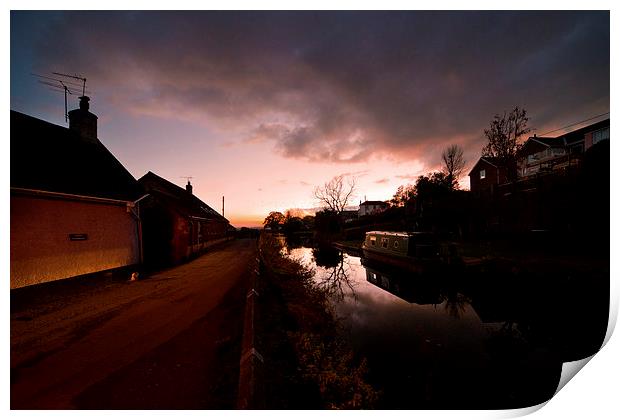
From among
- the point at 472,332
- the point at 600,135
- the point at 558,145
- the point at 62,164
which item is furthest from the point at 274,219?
the point at 472,332

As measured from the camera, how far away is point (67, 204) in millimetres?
7375

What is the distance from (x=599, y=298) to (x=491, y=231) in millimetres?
9695

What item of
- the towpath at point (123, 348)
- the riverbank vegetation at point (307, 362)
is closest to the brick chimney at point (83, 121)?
the towpath at point (123, 348)

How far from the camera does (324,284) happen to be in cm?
1331

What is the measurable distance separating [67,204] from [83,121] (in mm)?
5605

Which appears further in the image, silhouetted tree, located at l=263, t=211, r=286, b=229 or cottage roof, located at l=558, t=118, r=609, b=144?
silhouetted tree, located at l=263, t=211, r=286, b=229

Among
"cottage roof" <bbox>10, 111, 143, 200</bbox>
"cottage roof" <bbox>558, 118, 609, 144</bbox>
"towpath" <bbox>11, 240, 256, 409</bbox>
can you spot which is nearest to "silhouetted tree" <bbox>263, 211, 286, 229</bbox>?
"cottage roof" <bbox>558, 118, 609, 144</bbox>

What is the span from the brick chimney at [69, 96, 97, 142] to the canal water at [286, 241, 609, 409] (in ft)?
41.2

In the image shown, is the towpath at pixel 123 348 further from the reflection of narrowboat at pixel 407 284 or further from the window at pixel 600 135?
the window at pixel 600 135

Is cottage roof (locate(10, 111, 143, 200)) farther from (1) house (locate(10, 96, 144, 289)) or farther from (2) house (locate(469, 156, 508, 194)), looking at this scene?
(2) house (locate(469, 156, 508, 194))

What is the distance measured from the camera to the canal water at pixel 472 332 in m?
4.76

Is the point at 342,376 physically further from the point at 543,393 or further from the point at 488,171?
the point at 488,171

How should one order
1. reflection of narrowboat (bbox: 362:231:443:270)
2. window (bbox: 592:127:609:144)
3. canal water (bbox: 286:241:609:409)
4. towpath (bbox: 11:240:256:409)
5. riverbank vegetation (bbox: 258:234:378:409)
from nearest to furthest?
towpath (bbox: 11:240:256:409), riverbank vegetation (bbox: 258:234:378:409), canal water (bbox: 286:241:609:409), reflection of narrowboat (bbox: 362:231:443:270), window (bbox: 592:127:609:144)

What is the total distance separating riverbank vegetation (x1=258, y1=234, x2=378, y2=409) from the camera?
148 inches
